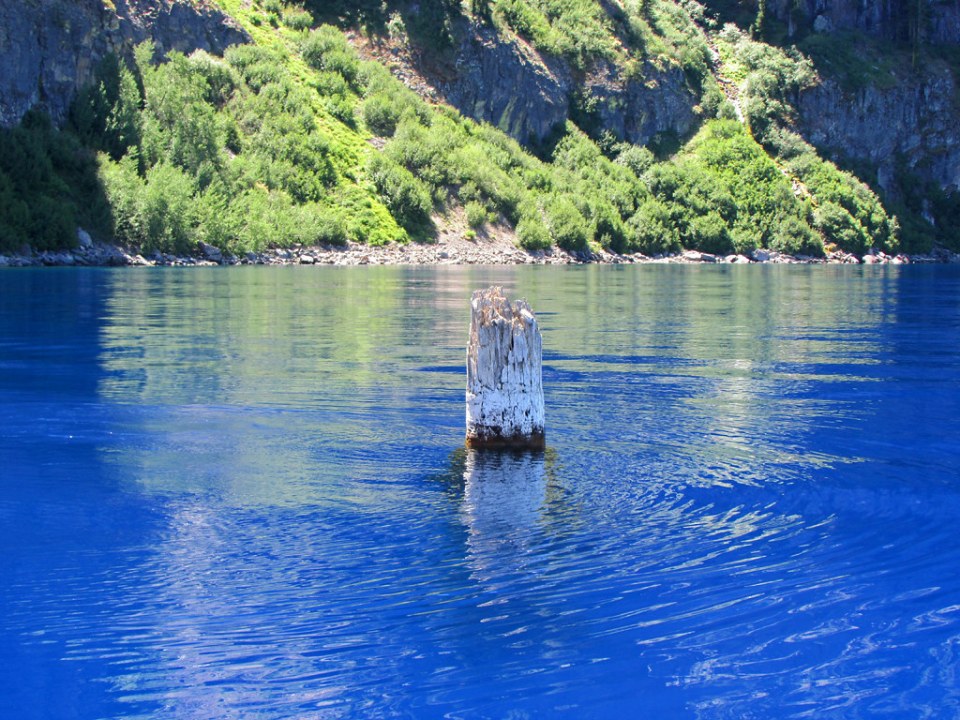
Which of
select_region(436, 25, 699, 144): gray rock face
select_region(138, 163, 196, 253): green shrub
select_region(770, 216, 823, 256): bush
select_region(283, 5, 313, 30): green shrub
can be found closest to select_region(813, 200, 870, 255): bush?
select_region(770, 216, 823, 256): bush

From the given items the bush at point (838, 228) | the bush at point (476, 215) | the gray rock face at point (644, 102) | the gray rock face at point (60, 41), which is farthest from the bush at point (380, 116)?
the bush at point (838, 228)

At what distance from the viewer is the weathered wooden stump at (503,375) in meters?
12.5

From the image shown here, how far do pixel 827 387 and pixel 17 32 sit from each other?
66.9m

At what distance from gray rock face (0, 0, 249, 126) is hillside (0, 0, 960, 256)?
177mm

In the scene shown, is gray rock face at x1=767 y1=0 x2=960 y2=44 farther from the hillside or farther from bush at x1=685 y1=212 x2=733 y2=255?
bush at x1=685 y1=212 x2=733 y2=255

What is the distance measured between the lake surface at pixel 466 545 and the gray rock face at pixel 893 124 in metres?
133

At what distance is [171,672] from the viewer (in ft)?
22.5

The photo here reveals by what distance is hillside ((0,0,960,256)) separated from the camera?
237 ft

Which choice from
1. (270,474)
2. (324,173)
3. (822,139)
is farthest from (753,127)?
(270,474)

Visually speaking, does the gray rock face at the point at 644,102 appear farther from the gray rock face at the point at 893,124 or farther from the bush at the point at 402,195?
the bush at the point at 402,195

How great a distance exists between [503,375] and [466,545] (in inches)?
140

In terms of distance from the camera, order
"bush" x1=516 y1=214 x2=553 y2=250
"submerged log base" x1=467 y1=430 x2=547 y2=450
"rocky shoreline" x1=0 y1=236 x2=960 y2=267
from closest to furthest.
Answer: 1. "submerged log base" x1=467 y1=430 x2=547 y2=450
2. "rocky shoreline" x1=0 y1=236 x2=960 y2=267
3. "bush" x1=516 y1=214 x2=553 y2=250

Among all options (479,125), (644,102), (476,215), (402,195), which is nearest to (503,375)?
(402,195)

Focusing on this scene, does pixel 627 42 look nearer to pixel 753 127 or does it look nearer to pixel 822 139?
pixel 753 127
